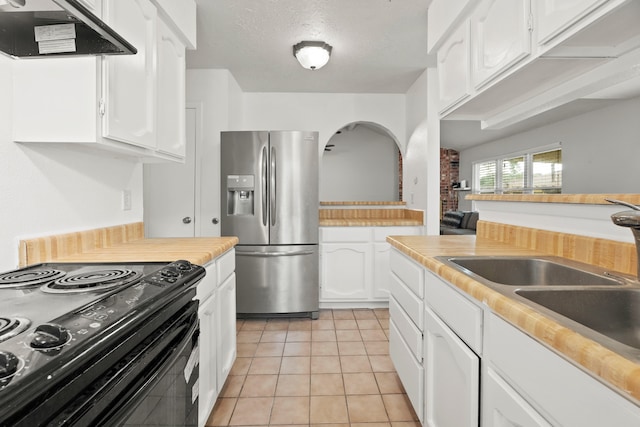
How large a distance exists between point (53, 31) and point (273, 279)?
7.87 ft

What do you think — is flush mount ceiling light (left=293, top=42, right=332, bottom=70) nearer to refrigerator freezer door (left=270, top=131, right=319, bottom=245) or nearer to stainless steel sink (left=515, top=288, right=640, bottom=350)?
refrigerator freezer door (left=270, top=131, right=319, bottom=245)

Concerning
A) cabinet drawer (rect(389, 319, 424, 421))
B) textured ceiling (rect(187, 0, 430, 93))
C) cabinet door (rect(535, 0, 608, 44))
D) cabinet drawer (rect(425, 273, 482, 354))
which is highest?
textured ceiling (rect(187, 0, 430, 93))

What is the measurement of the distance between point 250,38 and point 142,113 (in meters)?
1.52

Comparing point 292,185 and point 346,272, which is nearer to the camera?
point 292,185

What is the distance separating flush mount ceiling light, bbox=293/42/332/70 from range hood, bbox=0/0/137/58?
178 centimetres

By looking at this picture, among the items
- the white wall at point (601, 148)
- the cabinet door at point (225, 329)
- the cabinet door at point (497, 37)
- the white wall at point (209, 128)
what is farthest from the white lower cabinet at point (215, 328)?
the white wall at point (601, 148)

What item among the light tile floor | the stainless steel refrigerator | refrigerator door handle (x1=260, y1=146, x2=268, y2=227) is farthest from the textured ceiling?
the light tile floor

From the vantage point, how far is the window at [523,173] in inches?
147

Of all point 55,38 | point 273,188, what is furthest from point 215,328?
point 273,188

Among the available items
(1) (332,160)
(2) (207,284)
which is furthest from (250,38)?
(1) (332,160)

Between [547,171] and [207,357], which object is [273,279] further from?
[547,171]

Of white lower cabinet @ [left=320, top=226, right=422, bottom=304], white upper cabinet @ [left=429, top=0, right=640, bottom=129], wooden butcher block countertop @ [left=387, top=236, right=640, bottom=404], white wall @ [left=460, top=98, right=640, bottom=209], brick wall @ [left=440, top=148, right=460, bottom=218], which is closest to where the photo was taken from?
wooden butcher block countertop @ [left=387, top=236, right=640, bottom=404]

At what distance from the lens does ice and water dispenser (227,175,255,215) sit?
10.2 ft

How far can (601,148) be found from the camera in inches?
110
